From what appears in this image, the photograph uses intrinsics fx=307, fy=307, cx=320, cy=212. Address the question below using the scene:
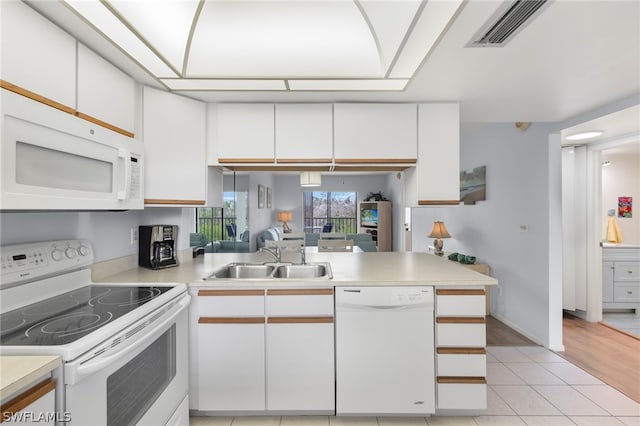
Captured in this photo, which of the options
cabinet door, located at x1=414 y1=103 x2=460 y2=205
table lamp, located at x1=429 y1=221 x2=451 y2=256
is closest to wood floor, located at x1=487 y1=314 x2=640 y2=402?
table lamp, located at x1=429 y1=221 x2=451 y2=256

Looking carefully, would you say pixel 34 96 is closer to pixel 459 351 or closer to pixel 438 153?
pixel 438 153

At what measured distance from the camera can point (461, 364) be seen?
75.6 inches

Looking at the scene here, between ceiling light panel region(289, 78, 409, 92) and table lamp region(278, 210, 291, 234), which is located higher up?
ceiling light panel region(289, 78, 409, 92)

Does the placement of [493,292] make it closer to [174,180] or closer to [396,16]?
[396,16]

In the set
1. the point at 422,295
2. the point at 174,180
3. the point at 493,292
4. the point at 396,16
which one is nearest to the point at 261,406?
the point at 422,295

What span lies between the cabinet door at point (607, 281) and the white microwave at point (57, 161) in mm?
5303

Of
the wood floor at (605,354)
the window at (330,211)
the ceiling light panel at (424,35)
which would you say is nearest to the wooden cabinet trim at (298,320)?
the ceiling light panel at (424,35)

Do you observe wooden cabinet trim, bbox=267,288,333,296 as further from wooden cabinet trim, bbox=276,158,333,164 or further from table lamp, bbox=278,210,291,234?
table lamp, bbox=278,210,291,234

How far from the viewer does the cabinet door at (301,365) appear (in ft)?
6.30

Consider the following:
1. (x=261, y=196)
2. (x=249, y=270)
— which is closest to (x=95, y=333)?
(x=249, y=270)

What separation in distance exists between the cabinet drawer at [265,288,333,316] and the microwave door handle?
0.99 metres

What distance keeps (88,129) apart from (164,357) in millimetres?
1217

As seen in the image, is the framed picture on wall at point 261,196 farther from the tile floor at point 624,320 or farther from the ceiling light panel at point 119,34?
the tile floor at point 624,320

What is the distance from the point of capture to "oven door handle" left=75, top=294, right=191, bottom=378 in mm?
1052
